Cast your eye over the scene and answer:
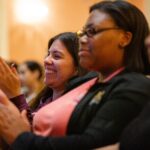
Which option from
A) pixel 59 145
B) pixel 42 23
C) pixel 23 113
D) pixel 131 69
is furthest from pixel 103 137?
pixel 42 23

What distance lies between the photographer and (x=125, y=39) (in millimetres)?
1312

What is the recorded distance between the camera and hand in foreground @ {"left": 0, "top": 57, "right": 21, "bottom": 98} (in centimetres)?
151

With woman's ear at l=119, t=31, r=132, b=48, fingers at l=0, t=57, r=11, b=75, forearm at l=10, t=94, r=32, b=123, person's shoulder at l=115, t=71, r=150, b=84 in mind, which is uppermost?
woman's ear at l=119, t=31, r=132, b=48

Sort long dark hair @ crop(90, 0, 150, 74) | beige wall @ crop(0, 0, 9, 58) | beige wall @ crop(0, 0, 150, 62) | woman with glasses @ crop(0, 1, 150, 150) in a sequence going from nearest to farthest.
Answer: woman with glasses @ crop(0, 1, 150, 150)
long dark hair @ crop(90, 0, 150, 74)
beige wall @ crop(0, 0, 9, 58)
beige wall @ crop(0, 0, 150, 62)

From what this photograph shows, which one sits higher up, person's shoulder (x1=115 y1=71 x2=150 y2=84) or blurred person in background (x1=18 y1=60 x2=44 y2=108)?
person's shoulder (x1=115 y1=71 x2=150 y2=84)

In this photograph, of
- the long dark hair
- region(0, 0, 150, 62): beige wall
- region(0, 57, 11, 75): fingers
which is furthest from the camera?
region(0, 0, 150, 62): beige wall

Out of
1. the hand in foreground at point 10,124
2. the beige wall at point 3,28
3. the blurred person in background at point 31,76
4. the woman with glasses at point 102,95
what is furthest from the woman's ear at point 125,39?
the beige wall at point 3,28

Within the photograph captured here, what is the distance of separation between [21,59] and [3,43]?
102cm

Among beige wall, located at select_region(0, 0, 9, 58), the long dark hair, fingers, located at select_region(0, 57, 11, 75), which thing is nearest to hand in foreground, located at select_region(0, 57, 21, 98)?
fingers, located at select_region(0, 57, 11, 75)

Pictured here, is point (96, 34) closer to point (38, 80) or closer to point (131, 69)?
point (131, 69)

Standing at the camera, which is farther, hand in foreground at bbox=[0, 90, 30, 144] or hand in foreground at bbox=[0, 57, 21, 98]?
hand in foreground at bbox=[0, 57, 21, 98]

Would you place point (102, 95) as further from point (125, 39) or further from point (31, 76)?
point (31, 76)

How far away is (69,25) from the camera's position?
5.23 m

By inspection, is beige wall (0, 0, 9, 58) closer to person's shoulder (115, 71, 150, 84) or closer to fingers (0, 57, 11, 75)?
fingers (0, 57, 11, 75)
